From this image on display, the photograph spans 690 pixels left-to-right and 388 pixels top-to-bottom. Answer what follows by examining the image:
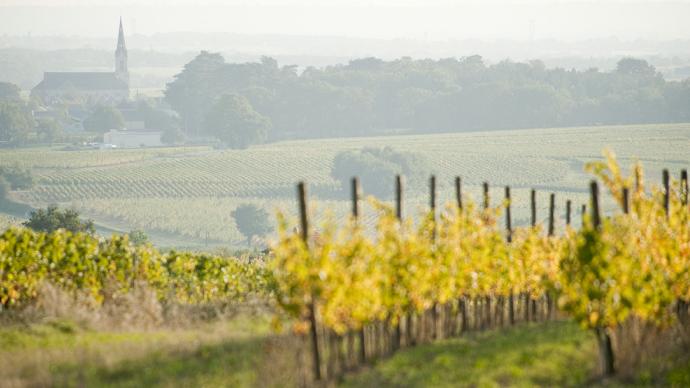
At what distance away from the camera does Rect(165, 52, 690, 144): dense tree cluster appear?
165 meters

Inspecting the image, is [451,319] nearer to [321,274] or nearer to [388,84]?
[321,274]

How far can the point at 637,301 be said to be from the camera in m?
15.9

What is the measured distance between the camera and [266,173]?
12319 centimetres

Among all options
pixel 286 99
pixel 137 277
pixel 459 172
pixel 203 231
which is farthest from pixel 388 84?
pixel 137 277

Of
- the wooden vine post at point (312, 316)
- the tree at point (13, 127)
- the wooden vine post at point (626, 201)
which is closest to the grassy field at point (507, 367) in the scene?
the wooden vine post at point (312, 316)

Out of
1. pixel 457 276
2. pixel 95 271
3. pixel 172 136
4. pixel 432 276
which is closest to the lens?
pixel 432 276

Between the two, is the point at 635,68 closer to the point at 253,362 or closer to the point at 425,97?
the point at 425,97

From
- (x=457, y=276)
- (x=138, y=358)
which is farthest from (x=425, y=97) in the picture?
(x=138, y=358)

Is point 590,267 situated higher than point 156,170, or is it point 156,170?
point 590,267

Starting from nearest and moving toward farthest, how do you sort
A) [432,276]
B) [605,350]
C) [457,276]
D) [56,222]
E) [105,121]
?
[605,350], [432,276], [457,276], [56,222], [105,121]

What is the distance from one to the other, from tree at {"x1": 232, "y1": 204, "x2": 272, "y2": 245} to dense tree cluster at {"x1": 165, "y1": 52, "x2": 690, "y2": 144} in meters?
56.7

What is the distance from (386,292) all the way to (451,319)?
146 inches

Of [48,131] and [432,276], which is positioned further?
[48,131]

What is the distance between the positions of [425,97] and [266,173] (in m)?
56.1
